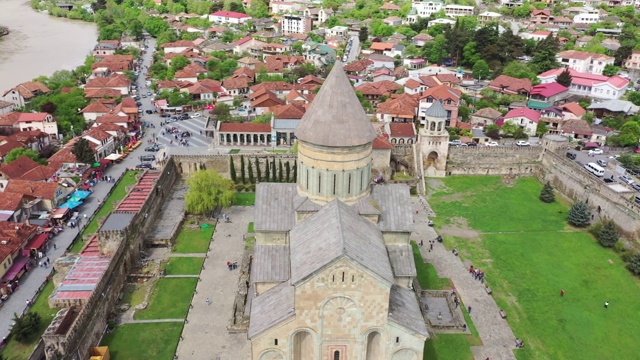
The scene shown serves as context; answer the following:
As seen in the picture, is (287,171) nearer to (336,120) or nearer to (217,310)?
(217,310)

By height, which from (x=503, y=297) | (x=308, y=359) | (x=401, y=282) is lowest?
(x=503, y=297)

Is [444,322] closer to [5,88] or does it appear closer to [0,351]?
[0,351]

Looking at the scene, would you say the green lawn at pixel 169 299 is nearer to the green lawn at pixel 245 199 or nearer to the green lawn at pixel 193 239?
the green lawn at pixel 193 239

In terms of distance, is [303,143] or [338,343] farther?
[303,143]

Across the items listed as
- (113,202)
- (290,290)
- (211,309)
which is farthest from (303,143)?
(113,202)

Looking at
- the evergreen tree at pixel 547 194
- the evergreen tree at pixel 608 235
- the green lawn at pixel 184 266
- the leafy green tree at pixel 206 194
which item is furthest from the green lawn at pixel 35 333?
the evergreen tree at pixel 547 194

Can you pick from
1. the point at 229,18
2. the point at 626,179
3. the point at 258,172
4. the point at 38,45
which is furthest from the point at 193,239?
the point at 229,18

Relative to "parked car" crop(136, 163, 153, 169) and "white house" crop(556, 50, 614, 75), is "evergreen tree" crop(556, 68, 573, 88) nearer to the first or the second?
"white house" crop(556, 50, 614, 75)
